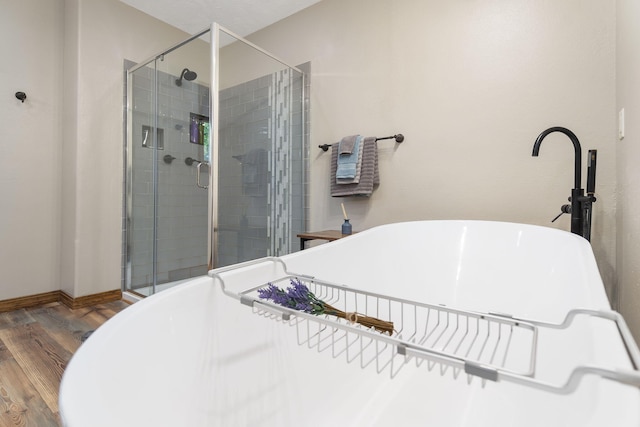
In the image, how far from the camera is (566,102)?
1583 mm

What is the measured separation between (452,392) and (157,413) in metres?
0.95

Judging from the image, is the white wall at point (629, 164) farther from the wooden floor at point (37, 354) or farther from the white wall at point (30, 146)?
the white wall at point (30, 146)

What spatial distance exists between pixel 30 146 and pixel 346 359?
8.85ft

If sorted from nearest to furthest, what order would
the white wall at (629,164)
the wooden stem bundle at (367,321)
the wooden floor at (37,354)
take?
the wooden stem bundle at (367,321)
the white wall at (629,164)
the wooden floor at (37,354)

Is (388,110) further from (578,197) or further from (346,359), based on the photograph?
(346,359)

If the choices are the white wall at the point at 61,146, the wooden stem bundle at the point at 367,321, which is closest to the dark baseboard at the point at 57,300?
the white wall at the point at 61,146

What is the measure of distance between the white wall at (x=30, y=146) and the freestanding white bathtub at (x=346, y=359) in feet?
7.66

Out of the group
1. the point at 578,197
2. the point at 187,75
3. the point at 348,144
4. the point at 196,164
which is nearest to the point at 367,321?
the point at 578,197

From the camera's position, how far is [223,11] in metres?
2.59

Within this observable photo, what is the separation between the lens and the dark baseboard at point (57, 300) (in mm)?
2197

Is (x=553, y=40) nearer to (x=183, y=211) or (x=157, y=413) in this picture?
(x=157, y=413)

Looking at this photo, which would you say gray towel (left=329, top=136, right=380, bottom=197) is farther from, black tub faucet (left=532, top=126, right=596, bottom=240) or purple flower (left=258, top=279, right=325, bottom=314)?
purple flower (left=258, top=279, right=325, bottom=314)

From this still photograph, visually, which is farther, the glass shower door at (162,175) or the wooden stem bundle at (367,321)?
the glass shower door at (162,175)

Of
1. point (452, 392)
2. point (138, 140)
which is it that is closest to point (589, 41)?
point (452, 392)
